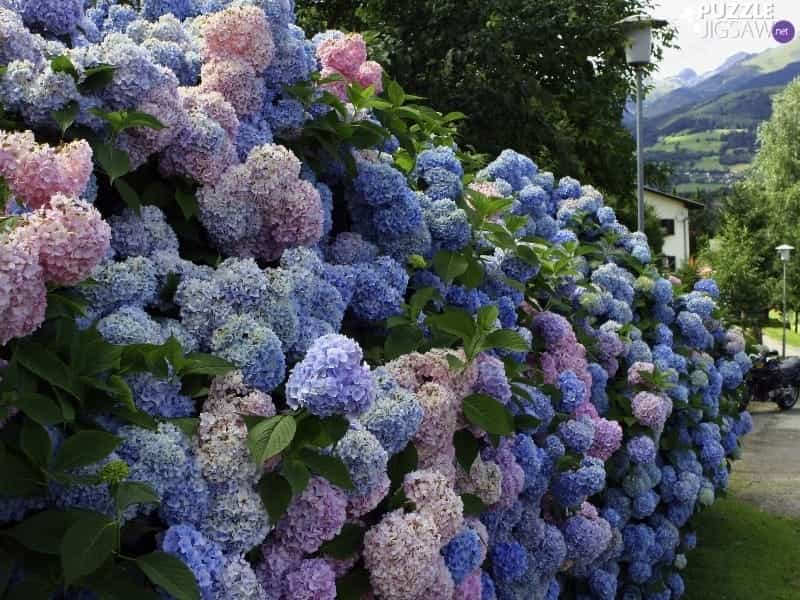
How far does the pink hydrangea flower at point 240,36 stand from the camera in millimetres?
2463

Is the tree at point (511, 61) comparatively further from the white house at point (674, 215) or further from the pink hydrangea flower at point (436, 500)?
the white house at point (674, 215)

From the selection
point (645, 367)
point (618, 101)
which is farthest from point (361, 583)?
point (618, 101)

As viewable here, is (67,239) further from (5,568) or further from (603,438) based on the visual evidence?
(603,438)

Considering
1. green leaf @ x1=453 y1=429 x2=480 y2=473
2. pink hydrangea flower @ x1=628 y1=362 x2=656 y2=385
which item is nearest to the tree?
pink hydrangea flower @ x1=628 y1=362 x2=656 y2=385

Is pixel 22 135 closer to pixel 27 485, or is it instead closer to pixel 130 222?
pixel 130 222

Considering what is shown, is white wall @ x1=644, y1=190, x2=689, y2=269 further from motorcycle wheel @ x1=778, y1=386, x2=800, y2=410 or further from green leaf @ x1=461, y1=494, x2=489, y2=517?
green leaf @ x1=461, y1=494, x2=489, y2=517

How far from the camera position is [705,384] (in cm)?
553

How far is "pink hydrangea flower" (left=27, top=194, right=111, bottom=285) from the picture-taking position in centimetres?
145

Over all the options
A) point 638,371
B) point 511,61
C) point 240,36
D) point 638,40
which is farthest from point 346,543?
point 511,61

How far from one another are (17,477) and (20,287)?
302 mm

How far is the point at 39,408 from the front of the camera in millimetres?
1490

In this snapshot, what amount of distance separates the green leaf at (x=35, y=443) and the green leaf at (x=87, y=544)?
0.11 meters

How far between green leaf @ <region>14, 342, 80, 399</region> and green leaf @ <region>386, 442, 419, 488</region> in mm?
834

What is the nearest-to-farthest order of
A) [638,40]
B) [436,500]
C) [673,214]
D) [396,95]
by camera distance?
[436,500] < [396,95] < [638,40] < [673,214]
